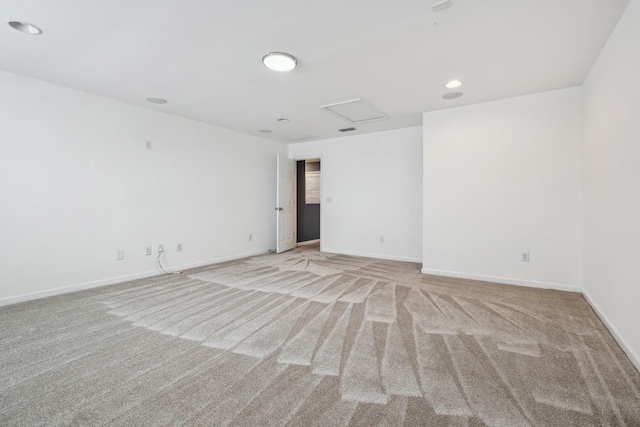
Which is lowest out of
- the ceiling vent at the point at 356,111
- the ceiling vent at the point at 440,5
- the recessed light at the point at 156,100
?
the ceiling vent at the point at 440,5

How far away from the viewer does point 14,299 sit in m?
3.12

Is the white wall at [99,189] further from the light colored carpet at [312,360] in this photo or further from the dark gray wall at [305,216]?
the dark gray wall at [305,216]

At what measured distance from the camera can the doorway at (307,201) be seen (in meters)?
7.94

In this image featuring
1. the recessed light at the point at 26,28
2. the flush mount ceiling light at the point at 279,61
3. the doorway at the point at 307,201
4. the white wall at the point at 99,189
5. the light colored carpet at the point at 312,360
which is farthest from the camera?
the doorway at the point at 307,201

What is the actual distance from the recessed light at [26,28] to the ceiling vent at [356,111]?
118 inches

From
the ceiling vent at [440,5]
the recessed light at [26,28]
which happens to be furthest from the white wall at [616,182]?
the recessed light at [26,28]

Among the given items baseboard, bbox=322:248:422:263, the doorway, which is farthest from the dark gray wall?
baseboard, bbox=322:248:422:263

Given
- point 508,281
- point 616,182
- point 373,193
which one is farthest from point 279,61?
point 508,281

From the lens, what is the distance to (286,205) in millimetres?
6598

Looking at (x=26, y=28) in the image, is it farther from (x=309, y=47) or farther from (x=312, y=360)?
(x=312, y=360)

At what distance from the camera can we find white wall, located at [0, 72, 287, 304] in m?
3.13

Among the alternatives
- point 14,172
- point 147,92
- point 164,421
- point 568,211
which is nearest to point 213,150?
point 147,92

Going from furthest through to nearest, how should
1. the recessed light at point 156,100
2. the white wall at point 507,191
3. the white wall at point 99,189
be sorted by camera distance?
the recessed light at point 156,100, the white wall at point 507,191, the white wall at point 99,189

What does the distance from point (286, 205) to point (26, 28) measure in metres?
4.80
